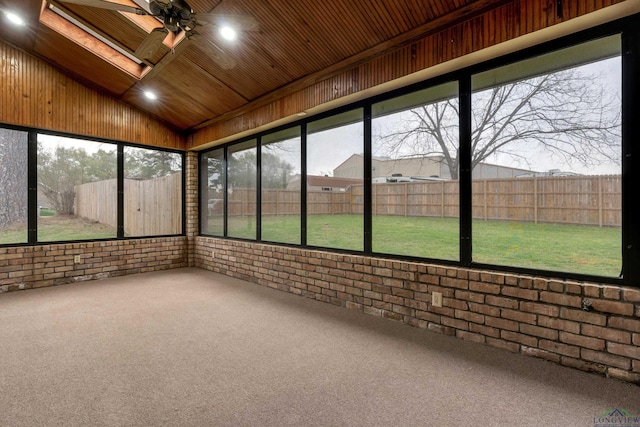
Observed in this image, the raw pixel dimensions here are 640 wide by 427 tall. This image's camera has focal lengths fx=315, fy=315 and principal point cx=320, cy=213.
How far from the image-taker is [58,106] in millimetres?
4723

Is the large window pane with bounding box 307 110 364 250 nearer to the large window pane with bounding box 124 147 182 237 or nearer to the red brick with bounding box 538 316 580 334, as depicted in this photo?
the red brick with bounding box 538 316 580 334

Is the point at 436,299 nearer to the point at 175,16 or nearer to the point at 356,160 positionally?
the point at 356,160

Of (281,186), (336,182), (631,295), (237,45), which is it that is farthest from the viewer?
(281,186)

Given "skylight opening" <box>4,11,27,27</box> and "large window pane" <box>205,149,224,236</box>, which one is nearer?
"skylight opening" <box>4,11,27,27</box>

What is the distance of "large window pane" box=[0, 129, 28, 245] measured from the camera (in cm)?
443

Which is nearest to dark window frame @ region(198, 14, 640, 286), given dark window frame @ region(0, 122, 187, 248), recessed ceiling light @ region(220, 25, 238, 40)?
recessed ceiling light @ region(220, 25, 238, 40)

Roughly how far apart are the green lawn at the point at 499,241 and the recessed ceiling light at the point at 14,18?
4380 mm

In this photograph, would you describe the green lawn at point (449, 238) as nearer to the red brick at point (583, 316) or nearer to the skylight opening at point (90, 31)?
the red brick at point (583, 316)

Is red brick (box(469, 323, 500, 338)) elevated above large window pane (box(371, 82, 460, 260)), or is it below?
below

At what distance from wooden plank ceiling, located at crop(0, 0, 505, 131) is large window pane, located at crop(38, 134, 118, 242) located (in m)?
1.07

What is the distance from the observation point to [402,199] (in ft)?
11.7

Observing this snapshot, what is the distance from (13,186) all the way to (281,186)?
12.5ft

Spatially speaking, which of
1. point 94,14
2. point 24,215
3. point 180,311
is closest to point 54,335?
point 180,311

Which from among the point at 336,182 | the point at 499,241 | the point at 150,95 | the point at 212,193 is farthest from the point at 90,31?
the point at 499,241
